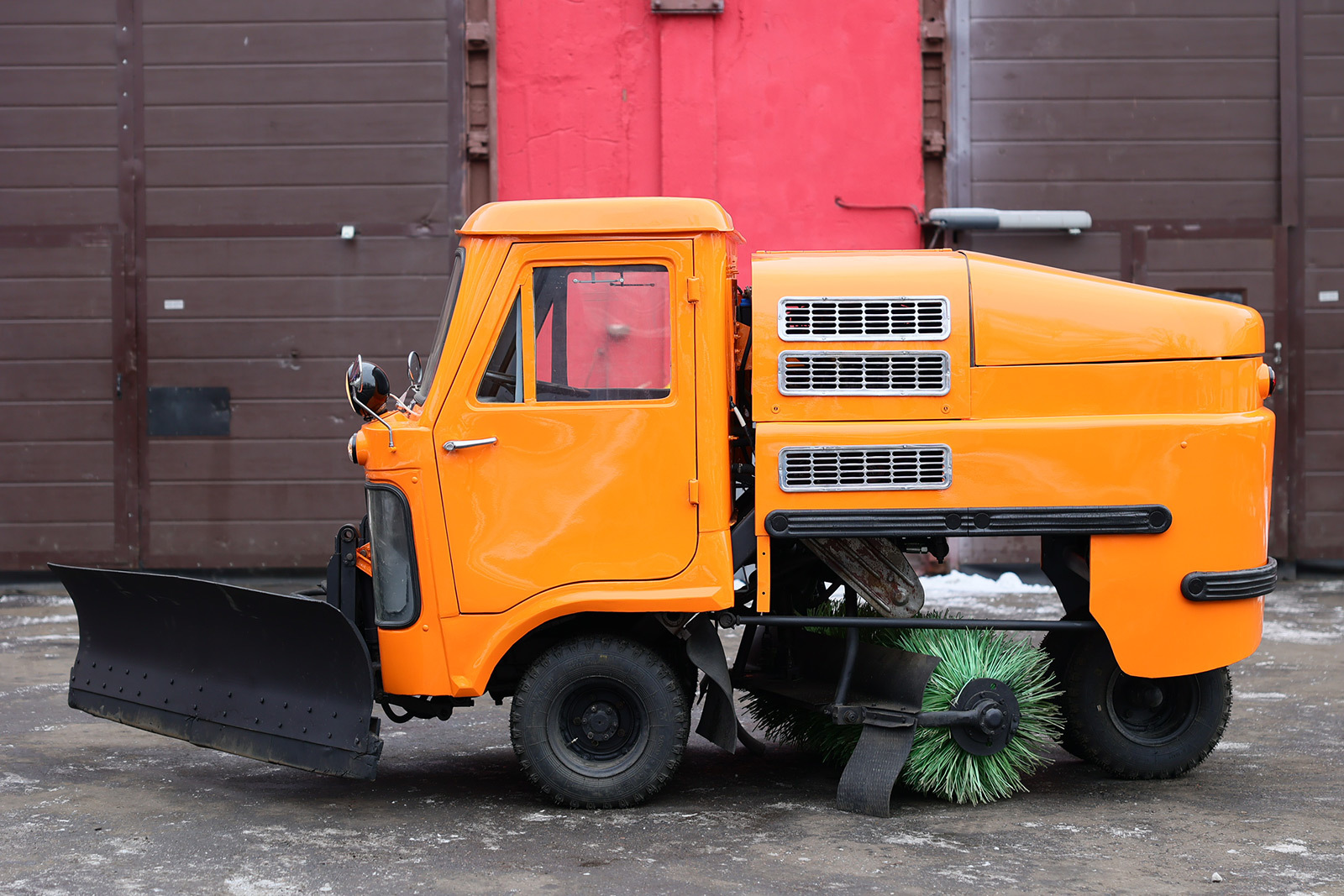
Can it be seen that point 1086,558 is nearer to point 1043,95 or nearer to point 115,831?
point 115,831

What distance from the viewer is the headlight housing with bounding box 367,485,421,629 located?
5047mm

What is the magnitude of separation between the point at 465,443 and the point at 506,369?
1.09 ft

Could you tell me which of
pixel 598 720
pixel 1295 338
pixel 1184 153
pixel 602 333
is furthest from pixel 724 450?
pixel 1295 338

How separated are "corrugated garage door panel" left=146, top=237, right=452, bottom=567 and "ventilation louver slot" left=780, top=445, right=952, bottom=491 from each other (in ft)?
23.1

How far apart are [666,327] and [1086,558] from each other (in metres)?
1.95

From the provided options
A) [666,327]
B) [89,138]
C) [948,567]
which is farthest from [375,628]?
[89,138]

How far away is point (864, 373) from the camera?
505cm

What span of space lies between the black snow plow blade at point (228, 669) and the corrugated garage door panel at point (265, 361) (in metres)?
5.97

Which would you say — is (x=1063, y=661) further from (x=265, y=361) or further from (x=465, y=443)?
(x=265, y=361)

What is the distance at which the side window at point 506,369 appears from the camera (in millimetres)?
5059

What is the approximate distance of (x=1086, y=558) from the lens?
207 inches

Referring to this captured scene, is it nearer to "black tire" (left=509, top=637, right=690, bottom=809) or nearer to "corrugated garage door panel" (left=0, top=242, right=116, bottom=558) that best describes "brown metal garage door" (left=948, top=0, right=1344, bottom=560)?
"black tire" (left=509, top=637, right=690, bottom=809)

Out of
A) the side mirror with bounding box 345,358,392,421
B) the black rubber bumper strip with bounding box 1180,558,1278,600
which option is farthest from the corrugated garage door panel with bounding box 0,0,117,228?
the black rubber bumper strip with bounding box 1180,558,1278,600

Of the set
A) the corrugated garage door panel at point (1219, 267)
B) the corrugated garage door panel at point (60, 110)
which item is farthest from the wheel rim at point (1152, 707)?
the corrugated garage door panel at point (60, 110)
